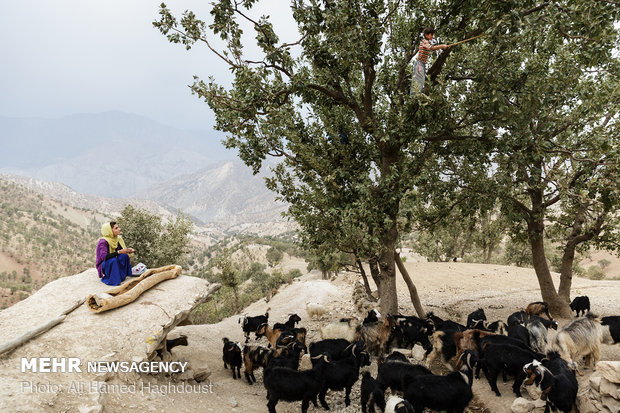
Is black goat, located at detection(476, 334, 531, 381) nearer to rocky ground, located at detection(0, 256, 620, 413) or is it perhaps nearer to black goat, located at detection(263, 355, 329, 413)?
rocky ground, located at detection(0, 256, 620, 413)

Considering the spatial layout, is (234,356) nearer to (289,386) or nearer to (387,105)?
(289,386)

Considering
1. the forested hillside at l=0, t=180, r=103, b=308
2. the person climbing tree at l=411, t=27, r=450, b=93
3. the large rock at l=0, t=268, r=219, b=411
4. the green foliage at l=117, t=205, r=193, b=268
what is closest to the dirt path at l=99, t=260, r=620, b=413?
the large rock at l=0, t=268, r=219, b=411

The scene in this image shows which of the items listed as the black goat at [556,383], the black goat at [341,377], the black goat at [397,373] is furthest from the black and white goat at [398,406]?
the black goat at [556,383]

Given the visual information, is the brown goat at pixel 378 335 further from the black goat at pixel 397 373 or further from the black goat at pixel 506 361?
the black goat at pixel 506 361

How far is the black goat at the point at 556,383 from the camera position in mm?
5789

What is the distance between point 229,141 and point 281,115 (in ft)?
7.92

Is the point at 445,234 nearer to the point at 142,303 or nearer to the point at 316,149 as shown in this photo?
the point at 316,149

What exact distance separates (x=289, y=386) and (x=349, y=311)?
10.3 meters

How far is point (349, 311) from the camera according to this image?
16.7m

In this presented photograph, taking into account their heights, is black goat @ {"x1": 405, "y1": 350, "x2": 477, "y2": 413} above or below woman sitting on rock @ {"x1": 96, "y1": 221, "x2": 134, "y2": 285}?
below

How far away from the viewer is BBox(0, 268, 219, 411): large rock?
5480mm

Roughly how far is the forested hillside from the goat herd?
160 feet

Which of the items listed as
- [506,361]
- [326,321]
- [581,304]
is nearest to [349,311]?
[326,321]

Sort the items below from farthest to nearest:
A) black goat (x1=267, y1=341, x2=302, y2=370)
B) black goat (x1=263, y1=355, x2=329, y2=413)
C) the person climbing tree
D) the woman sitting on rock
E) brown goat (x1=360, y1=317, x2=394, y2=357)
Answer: brown goat (x1=360, y1=317, x2=394, y2=357), the woman sitting on rock, the person climbing tree, black goat (x1=267, y1=341, x2=302, y2=370), black goat (x1=263, y1=355, x2=329, y2=413)
